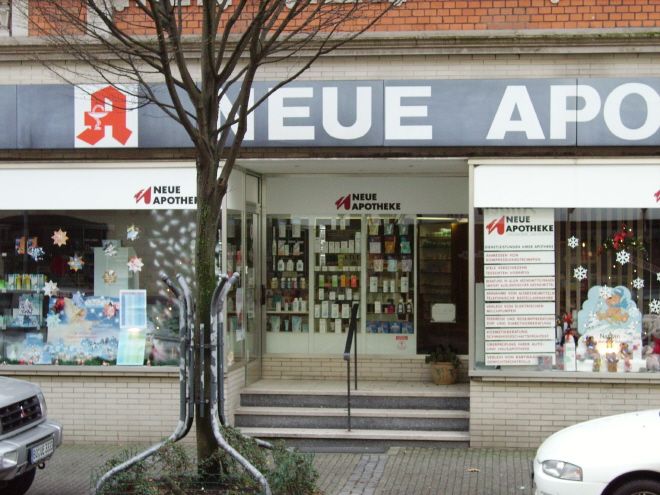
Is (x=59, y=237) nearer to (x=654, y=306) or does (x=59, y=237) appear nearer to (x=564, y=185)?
(x=564, y=185)

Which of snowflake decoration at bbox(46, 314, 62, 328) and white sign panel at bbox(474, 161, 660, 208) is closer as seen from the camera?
white sign panel at bbox(474, 161, 660, 208)

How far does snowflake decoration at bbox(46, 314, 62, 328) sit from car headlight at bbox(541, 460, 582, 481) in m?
6.51

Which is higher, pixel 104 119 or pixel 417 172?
pixel 104 119

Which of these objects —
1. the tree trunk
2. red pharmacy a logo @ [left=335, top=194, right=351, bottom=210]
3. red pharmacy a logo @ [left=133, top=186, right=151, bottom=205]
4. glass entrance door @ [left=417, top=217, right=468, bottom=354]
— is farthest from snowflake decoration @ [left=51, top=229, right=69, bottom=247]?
glass entrance door @ [left=417, top=217, right=468, bottom=354]

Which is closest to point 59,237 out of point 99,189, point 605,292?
point 99,189

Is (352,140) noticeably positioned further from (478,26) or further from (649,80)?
(649,80)

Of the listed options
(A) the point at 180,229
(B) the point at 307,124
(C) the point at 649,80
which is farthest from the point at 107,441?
(C) the point at 649,80

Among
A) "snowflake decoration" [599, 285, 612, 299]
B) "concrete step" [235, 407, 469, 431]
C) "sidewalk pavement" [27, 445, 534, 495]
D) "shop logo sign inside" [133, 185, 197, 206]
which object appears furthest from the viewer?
"shop logo sign inside" [133, 185, 197, 206]

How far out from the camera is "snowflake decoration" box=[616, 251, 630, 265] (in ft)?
35.2

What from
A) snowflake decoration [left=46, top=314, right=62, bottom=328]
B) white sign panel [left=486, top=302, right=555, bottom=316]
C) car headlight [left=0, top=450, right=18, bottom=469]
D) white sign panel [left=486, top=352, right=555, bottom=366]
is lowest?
car headlight [left=0, top=450, right=18, bottom=469]

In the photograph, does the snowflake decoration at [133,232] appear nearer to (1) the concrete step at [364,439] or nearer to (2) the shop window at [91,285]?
(2) the shop window at [91,285]

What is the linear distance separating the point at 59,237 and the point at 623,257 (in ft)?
22.1

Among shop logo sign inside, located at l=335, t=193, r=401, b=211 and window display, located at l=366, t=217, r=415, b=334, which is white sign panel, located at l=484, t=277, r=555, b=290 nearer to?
window display, located at l=366, t=217, r=415, b=334

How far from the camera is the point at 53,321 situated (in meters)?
11.5
